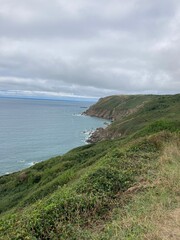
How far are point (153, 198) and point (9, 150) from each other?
1880 inches

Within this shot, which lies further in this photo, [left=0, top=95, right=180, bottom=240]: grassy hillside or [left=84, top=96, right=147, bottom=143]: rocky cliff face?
[left=84, top=96, right=147, bottom=143]: rocky cliff face

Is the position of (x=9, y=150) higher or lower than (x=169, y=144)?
lower

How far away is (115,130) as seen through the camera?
57500mm

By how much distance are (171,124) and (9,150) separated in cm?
3805

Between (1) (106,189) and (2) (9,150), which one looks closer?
(1) (106,189)

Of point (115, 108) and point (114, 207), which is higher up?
point (114, 207)

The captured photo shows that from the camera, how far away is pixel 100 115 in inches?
5344

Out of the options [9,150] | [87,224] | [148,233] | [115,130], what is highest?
[148,233]

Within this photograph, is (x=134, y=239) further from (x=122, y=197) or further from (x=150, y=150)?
(x=150, y=150)

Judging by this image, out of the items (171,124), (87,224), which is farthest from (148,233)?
(171,124)

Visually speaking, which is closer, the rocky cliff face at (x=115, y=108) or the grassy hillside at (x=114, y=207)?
the grassy hillside at (x=114, y=207)

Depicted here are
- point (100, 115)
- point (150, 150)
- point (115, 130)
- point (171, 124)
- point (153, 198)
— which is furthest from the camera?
point (100, 115)

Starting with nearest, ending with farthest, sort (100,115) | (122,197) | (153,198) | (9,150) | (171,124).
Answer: (153,198), (122,197), (171,124), (9,150), (100,115)

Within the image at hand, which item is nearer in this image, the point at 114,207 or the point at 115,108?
the point at 114,207
